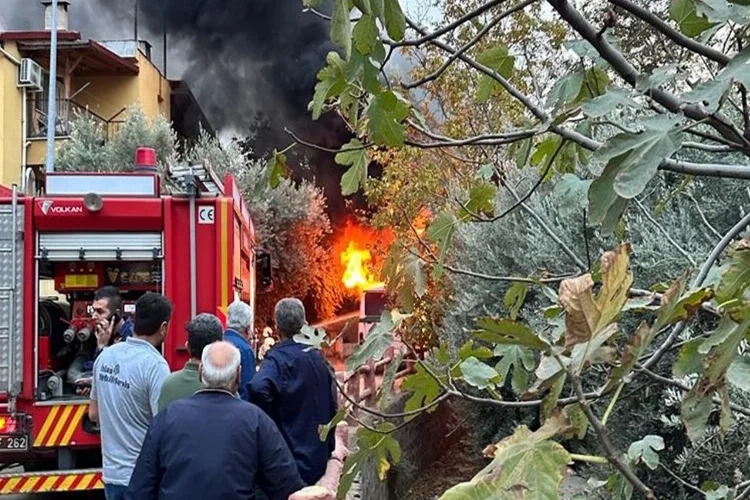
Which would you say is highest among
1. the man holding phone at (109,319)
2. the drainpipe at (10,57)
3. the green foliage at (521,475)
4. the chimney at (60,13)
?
the chimney at (60,13)

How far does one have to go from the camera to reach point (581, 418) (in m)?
1.29

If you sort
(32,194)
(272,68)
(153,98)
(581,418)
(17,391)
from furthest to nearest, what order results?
(272,68) < (153,98) < (32,194) < (17,391) < (581,418)

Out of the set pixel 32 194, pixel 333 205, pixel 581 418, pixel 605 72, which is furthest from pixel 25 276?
pixel 333 205

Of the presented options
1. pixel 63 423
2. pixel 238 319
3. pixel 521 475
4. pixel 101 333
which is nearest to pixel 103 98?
pixel 63 423

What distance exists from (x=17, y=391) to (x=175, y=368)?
1.25m

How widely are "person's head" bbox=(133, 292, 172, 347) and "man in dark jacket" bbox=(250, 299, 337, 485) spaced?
23.4 inches

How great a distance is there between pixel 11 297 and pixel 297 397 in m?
3.23

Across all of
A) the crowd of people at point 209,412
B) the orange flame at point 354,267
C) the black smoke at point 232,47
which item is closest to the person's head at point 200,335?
the crowd of people at point 209,412

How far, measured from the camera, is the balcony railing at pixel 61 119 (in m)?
22.4

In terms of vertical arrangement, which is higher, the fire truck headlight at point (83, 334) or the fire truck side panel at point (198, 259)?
the fire truck side panel at point (198, 259)

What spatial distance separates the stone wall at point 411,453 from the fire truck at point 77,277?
1.99 m

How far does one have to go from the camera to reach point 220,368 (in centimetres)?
347

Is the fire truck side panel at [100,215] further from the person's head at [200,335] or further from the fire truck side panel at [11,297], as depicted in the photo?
the person's head at [200,335]

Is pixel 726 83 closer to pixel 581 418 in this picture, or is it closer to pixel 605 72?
pixel 581 418
